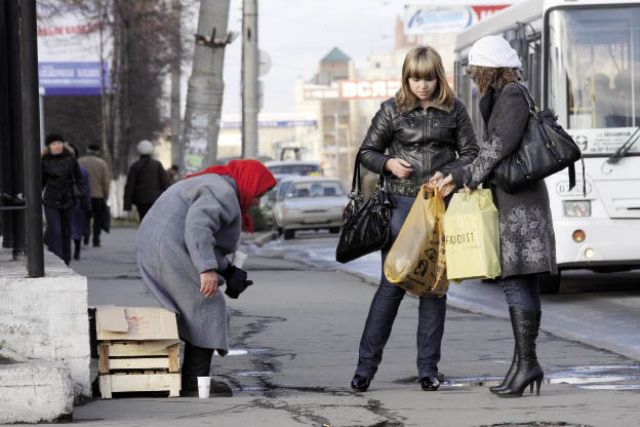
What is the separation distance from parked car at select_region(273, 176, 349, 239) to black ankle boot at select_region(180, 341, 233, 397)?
25459 mm

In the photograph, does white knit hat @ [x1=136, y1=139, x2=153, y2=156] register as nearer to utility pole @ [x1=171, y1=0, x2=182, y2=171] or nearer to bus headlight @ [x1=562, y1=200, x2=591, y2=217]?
bus headlight @ [x1=562, y1=200, x2=591, y2=217]

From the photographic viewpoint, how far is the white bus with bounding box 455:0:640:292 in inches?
567

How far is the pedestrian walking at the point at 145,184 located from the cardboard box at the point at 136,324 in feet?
41.4

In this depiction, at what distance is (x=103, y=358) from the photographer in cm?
779

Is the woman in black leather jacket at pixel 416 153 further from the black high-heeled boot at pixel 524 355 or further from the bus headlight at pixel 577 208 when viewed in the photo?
the bus headlight at pixel 577 208

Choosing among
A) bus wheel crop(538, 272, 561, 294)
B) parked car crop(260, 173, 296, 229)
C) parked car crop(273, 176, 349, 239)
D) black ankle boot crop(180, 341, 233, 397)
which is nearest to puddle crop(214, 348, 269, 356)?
black ankle boot crop(180, 341, 233, 397)

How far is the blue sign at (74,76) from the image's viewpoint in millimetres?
49344

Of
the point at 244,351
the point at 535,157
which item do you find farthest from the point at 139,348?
the point at 244,351

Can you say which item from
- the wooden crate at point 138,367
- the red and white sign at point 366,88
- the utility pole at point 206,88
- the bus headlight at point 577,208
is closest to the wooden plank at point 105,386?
the wooden crate at point 138,367

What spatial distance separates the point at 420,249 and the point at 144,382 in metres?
1.59

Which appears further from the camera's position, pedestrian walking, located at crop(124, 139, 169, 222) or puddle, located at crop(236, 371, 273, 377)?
pedestrian walking, located at crop(124, 139, 169, 222)

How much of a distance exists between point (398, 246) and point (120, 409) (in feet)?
5.49

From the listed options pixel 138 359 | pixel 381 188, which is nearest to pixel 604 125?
pixel 381 188

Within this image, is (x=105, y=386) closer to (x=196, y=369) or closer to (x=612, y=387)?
(x=196, y=369)
